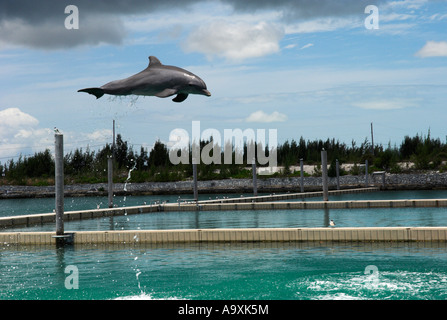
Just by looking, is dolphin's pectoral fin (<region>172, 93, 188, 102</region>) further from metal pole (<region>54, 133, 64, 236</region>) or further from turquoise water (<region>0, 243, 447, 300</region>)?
metal pole (<region>54, 133, 64, 236</region>)

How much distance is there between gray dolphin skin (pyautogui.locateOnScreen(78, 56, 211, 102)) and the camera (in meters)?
8.23

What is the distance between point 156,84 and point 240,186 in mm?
54755

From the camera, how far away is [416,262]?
10.8 m

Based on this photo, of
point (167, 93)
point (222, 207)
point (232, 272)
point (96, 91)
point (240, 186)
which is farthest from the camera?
point (240, 186)

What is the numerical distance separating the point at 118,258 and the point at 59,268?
53.3 inches

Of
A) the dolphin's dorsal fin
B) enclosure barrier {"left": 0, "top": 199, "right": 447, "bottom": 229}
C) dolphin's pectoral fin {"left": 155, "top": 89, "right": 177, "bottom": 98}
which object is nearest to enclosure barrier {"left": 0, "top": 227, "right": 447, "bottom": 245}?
enclosure barrier {"left": 0, "top": 199, "right": 447, "bottom": 229}

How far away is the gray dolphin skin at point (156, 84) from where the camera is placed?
324 inches

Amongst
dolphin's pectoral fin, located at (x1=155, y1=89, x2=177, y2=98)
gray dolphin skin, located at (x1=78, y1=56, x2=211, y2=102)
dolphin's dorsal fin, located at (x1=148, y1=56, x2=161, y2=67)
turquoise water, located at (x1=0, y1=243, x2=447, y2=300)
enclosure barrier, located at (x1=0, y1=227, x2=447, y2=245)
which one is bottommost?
turquoise water, located at (x1=0, y1=243, x2=447, y2=300)

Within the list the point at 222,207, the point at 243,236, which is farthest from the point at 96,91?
the point at 222,207

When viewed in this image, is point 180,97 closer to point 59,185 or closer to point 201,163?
point 59,185

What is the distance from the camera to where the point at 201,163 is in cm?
6812

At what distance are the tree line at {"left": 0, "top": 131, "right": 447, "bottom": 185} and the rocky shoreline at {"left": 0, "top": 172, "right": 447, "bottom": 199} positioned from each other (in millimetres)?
1364

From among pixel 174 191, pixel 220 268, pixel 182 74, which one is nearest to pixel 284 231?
pixel 220 268
